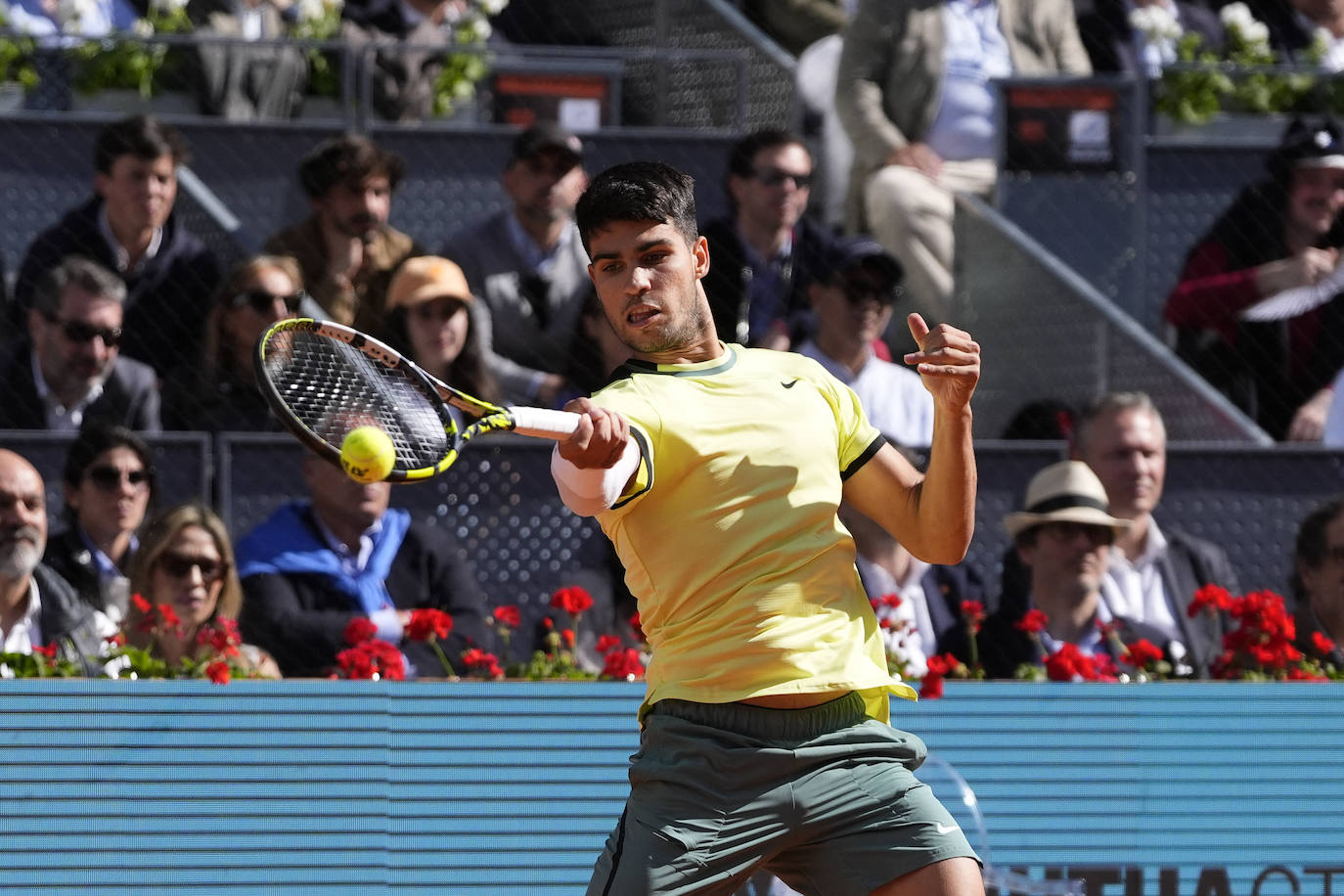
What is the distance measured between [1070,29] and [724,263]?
247 cm

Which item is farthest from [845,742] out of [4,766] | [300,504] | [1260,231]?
[1260,231]

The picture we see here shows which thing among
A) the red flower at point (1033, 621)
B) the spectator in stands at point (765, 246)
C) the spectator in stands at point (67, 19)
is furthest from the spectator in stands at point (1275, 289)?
the spectator in stands at point (67, 19)

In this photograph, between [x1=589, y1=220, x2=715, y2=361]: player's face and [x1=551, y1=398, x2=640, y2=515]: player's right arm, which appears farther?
[x1=589, y1=220, x2=715, y2=361]: player's face

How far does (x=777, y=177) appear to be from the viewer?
7305 mm

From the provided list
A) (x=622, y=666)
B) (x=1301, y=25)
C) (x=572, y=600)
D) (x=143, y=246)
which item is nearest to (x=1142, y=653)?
(x=622, y=666)

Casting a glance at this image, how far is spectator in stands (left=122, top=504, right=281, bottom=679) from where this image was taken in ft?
18.5

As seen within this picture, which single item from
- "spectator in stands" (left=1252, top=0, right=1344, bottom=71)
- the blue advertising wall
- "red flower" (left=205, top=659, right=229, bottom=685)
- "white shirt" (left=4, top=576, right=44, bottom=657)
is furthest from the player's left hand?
"spectator in stands" (left=1252, top=0, right=1344, bottom=71)

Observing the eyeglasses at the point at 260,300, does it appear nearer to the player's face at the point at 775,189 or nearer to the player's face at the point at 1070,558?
the player's face at the point at 775,189

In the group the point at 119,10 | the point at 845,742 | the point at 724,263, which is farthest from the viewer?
the point at 119,10

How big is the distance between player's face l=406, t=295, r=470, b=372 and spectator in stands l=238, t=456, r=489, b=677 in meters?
0.64

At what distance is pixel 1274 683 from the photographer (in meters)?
5.55

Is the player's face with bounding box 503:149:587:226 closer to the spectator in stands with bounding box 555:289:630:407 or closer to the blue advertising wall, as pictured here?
the spectator in stands with bounding box 555:289:630:407

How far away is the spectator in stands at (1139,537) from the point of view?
6.31 meters

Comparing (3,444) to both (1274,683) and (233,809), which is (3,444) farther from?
(1274,683)
